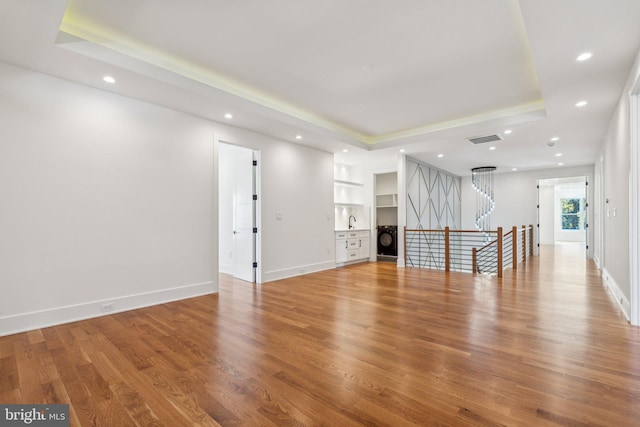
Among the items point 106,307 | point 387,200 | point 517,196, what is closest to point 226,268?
point 106,307

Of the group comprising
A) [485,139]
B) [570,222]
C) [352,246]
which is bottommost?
[352,246]

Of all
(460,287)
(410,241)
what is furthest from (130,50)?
(410,241)

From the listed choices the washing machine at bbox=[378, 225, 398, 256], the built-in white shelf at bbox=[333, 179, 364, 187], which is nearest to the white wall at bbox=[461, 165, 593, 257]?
the washing machine at bbox=[378, 225, 398, 256]

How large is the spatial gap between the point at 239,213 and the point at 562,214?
16012 millimetres

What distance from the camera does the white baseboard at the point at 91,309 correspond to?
2.95 metres

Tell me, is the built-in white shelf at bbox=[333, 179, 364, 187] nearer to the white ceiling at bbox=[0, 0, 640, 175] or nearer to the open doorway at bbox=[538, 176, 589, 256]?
the white ceiling at bbox=[0, 0, 640, 175]

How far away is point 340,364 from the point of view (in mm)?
2270

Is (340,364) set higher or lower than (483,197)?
lower

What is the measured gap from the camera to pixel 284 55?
A: 3.25 metres

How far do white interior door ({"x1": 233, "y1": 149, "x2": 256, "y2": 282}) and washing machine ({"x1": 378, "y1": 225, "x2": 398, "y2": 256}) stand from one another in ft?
13.1

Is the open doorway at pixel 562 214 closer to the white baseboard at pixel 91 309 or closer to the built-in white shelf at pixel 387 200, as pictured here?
the built-in white shelf at pixel 387 200

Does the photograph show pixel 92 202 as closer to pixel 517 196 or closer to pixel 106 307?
pixel 106 307

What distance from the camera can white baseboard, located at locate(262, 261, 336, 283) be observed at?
5.39 m

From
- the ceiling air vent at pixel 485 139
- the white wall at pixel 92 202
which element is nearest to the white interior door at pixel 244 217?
the white wall at pixel 92 202
